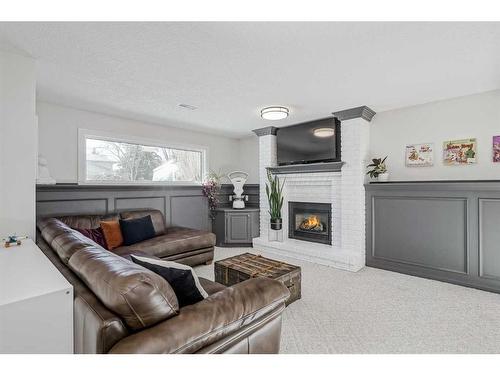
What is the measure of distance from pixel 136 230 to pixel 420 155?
12.9 ft

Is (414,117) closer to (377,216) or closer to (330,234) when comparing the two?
(377,216)

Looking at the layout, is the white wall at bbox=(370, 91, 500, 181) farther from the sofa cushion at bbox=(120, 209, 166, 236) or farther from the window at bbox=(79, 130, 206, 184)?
the sofa cushion at bbox=(120, 209, 166, 236)

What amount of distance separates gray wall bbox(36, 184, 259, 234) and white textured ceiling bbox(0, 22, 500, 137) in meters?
1.17

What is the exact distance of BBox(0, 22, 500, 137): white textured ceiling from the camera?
176 centimetres

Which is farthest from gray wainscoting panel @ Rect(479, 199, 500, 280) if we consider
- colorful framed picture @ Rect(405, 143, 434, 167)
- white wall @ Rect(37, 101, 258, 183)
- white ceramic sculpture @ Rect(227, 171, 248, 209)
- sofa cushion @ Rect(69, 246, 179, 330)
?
white wall @ Rect(37, 101, 258, 183)

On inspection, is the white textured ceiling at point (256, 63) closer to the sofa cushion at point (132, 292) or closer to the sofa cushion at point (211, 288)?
the sofa cushion at point (132, 292)

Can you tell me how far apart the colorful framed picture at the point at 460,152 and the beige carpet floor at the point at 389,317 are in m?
1.51

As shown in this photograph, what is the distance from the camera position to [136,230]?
331 cm

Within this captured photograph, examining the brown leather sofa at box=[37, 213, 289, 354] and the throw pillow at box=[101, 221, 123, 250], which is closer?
the brown leather sofa at box=[37, 213, 289, 354]

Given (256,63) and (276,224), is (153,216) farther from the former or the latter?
(256,63)

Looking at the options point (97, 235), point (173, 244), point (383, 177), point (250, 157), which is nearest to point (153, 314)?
point (173, 244)

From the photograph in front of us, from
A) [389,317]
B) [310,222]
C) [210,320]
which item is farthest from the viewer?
[310,222]

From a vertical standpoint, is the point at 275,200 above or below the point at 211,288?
above

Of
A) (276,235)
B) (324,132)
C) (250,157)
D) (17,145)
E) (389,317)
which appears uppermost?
(324,132)
